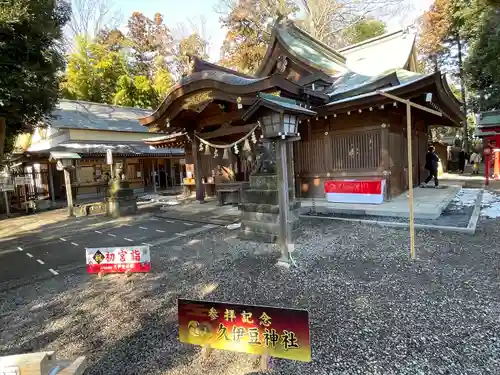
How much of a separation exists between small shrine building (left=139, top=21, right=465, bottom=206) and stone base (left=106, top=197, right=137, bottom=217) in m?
2.70

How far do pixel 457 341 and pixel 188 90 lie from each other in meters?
8.41

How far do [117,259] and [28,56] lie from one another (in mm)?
4838

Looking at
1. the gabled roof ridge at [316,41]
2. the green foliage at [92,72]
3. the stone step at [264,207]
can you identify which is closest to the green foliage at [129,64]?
the green foliage at [92,72]

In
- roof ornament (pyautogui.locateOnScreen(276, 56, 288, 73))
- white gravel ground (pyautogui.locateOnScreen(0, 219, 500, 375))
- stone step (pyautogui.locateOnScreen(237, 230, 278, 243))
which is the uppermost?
roof ornament (pyautogui.locateOnScreen(276, 56, 288, 73))

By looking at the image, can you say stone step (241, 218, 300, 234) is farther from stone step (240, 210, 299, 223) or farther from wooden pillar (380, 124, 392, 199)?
wooden pillar (380, 124, 392, 199)

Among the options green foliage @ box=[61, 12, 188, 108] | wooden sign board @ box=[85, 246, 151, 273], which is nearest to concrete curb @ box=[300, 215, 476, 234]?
wooden sign board @ box=[85, 246, 151, 273]

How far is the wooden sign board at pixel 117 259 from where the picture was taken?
4.77 metres

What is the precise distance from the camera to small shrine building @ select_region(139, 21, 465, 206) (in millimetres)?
7902

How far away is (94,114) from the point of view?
22.4 meters

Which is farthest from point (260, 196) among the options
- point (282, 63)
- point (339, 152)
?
point (282, 63)

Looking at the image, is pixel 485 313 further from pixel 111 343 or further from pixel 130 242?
pixel 130 242

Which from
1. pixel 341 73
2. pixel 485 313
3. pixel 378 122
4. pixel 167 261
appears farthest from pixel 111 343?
pixel 341 73

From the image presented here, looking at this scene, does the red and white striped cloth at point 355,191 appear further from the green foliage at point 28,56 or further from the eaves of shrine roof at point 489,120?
the eaves of shrine roof at point 489,120

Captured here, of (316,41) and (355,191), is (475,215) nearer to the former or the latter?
(355,191)
